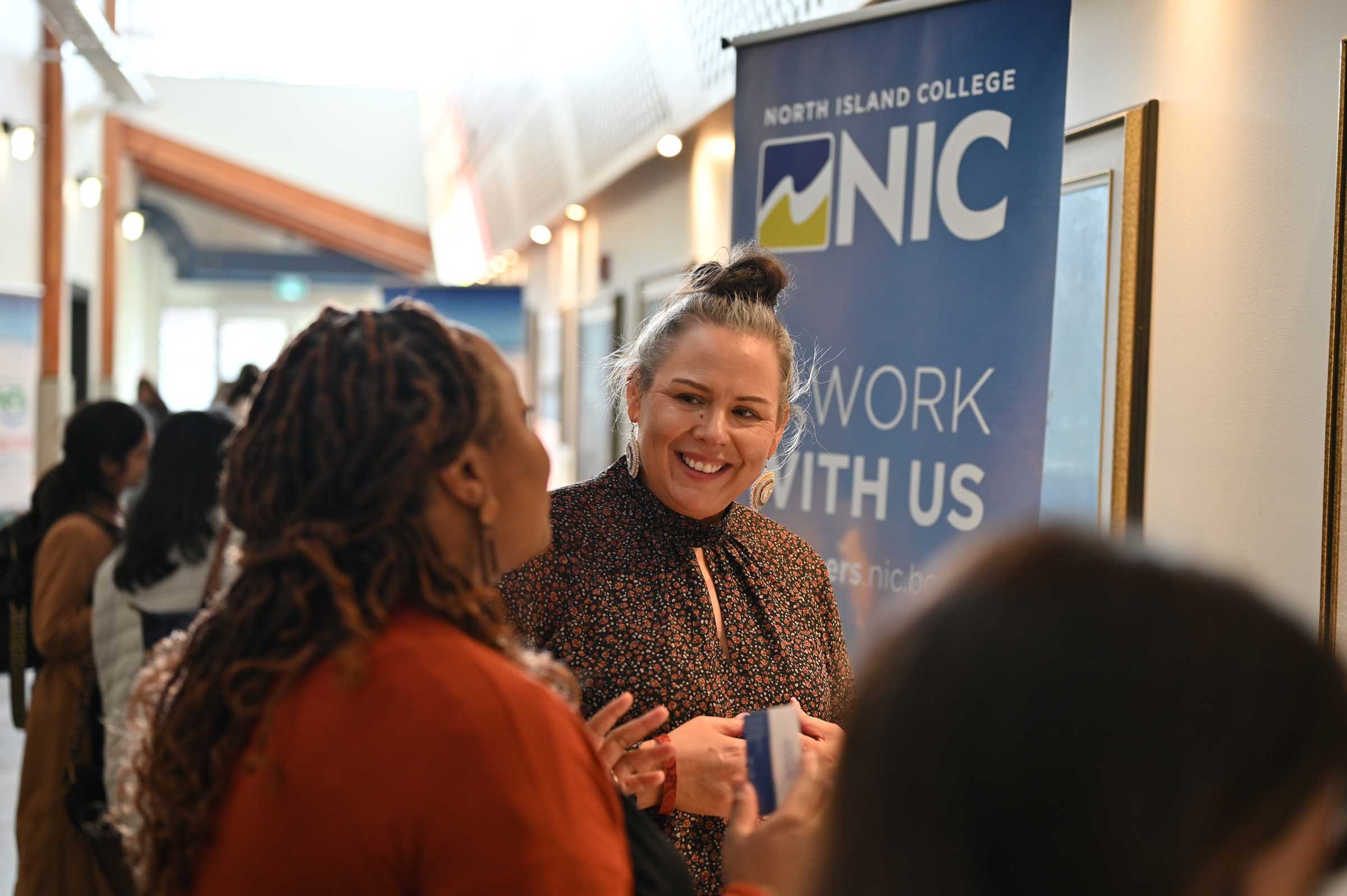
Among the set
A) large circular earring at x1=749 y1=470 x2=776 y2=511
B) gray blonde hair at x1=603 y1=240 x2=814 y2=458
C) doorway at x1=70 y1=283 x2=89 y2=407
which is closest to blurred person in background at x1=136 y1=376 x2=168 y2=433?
doorway at x1=70 y1=283 x2=89 y2=407

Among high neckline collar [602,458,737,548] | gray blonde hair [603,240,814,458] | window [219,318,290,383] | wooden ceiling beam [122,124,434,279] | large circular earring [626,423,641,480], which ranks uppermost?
wooden ceiling beam [122,124,434,279]

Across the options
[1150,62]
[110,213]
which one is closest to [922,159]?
[1150,62]

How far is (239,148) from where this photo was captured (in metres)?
18.9

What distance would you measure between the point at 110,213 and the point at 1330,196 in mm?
14792

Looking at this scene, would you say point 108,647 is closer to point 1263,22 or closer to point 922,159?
point 922,159

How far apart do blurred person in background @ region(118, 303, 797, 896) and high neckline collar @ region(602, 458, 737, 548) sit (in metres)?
0.98

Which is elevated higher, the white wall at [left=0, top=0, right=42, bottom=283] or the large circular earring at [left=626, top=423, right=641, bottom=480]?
the white wall at [left=0, top=0, right=42, bottom=283]

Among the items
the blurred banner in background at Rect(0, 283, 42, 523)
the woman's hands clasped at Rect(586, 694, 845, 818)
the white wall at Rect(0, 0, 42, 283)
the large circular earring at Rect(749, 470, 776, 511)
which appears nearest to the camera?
the woman's hands clasped at Rect(586, 694, 845, 818)

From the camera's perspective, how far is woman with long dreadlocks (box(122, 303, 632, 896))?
44.7 inches

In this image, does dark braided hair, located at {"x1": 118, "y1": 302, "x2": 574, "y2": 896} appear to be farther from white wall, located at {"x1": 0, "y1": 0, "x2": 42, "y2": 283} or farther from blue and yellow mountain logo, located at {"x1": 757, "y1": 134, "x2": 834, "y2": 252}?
white wall, located at {"x1": 0, "y1": 0, "x2": 42, "y2": 283}

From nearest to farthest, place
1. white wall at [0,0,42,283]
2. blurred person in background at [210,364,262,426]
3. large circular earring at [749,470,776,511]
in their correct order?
large circular earring at [749,470,776,511], blurred person in background at [210,364,262,426], white wall at [0,0,42,283]

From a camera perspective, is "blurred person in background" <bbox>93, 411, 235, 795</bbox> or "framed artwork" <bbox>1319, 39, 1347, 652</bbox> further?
"blurred person in background" <bbox>93, 411, 235, 795</bbox>

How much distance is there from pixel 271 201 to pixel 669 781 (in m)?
18.1

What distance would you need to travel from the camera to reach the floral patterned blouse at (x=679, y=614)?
7.11ft
